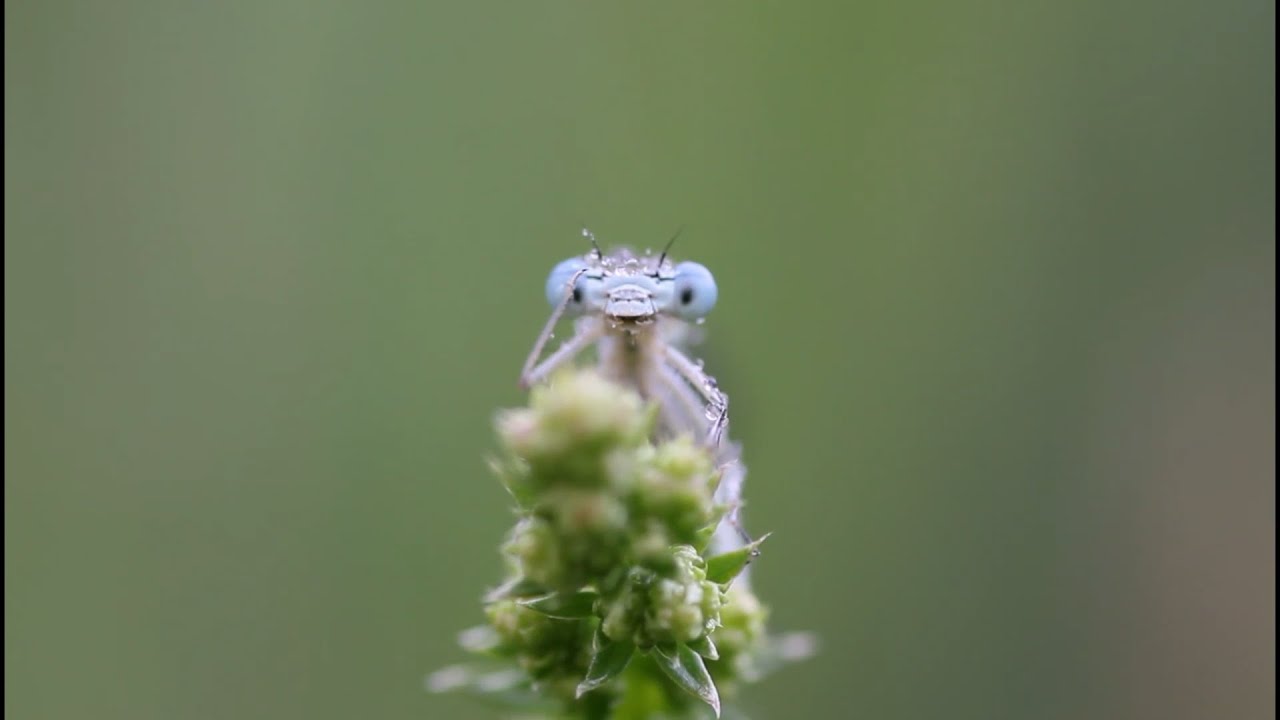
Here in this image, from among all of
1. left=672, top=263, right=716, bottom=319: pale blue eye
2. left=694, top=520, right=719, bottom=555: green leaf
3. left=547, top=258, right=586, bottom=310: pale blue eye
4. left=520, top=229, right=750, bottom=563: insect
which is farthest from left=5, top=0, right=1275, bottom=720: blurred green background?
left=694, top=520, right=719, bottom=555: green leaf

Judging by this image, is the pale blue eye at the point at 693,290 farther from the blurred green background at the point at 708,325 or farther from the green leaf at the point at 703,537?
the blurred green background at the point at 708,325

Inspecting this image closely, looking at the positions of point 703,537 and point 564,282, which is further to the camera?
point 564,282

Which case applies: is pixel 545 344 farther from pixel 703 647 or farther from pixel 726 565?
pixel 703 647

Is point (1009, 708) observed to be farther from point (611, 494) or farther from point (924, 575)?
point (611, 494)

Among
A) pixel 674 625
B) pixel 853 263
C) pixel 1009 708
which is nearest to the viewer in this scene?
pixel 674 625

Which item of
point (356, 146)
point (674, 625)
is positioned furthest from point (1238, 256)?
point (674, 625)

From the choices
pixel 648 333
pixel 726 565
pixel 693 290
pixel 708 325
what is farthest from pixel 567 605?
pixel 708 325
